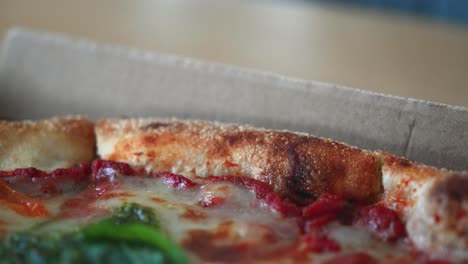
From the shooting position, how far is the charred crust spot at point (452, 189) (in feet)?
6.40

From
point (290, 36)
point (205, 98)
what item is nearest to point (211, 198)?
point (205, 98)

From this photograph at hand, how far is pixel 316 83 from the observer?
2910 millimetres

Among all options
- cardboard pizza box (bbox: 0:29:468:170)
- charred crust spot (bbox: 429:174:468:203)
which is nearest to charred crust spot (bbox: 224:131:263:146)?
cardboard pizza box (bbox: 0:29:468:170)

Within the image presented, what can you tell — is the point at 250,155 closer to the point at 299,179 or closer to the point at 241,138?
the point at 241,138

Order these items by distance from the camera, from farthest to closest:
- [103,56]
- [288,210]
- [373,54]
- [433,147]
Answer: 1. [373,54]
2. [103,56]
3. [433,147]
4. [288,210]

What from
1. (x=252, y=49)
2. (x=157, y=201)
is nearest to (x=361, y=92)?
(x=157, y=201)

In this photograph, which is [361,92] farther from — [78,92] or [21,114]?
[21,114]

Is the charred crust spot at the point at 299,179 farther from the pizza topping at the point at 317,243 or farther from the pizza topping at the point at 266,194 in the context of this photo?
the pizza topping at the point at 317,243

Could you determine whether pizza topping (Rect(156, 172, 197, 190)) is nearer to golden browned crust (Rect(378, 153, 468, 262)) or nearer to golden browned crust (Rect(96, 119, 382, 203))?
golden browned crust (Rect(96, 119, 382, 203))

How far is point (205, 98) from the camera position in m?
3.20

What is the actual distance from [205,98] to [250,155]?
823 millimetres

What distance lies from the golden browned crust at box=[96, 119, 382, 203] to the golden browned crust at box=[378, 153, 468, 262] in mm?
126

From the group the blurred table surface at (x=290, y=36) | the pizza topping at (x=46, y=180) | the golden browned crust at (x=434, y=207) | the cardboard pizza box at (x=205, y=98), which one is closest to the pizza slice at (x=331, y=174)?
the golden browned crust at (x=434, y=207)

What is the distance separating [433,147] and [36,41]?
238 cm
